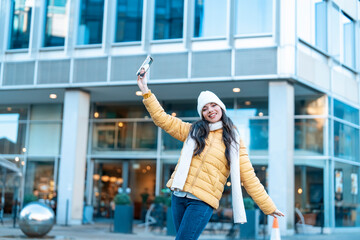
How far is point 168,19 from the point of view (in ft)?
56.2

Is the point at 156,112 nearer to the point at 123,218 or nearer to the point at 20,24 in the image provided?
the point at 123,218

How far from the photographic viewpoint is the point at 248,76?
1580 cm

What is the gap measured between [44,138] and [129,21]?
6.47 metres

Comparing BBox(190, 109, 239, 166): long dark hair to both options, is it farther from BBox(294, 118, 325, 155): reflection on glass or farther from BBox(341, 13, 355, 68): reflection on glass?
BBox(341, 13, 355, 68): reflection on glass

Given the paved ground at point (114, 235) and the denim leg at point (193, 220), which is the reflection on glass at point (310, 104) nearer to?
the paved ground at point (114, 235)

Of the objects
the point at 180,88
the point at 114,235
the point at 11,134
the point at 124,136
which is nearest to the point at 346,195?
the point at 180,88

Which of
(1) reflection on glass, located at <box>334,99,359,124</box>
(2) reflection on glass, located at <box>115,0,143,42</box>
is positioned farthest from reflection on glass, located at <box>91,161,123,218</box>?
(1) reflection on glass, located at <box>334,99,359,124</box>

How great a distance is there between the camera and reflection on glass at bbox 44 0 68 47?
60.3 feet

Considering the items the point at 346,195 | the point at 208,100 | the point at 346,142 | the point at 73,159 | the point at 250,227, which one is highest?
the point at 346,142

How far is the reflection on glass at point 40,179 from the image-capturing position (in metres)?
20.6

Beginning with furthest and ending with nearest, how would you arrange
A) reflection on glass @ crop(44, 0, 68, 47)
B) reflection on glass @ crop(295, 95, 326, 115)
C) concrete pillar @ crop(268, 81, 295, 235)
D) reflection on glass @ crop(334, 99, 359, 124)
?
reflection on glass @ crop(44, 0, 68, 47) < reflection on glass @ crop(334, 99, 359, 124) < reflection on glass @ crop(295, 95, 326, 115) < concrete pillar @ crop(268, 81, 295, 235)

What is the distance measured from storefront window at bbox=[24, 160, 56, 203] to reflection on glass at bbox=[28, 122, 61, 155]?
1.46 feet

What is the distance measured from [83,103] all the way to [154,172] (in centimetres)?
369

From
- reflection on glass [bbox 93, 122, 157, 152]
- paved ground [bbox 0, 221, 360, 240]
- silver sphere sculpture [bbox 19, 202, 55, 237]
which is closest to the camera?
silver sphere sculpture [bbox 19, 202, 55, 237]
